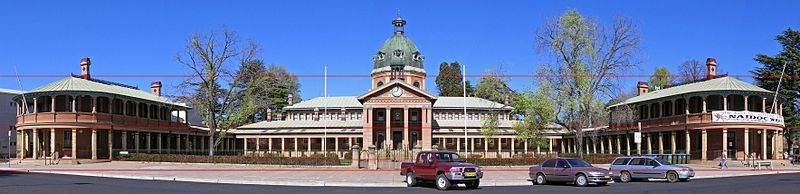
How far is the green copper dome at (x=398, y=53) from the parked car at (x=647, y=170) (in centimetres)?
6072

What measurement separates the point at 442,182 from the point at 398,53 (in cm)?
6697

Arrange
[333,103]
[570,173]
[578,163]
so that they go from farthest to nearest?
[333,103], [578,163], [570,173]

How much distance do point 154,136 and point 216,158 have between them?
21827 mm

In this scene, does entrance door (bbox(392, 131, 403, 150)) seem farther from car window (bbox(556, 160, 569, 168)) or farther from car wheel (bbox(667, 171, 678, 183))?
car window (bbox(556, 160, 569, 168))

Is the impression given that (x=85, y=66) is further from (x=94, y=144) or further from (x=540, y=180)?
(x=540, y=180)

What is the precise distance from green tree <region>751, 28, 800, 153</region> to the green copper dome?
40176 mm

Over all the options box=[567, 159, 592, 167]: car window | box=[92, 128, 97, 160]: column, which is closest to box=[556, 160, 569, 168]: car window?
box=[567, 159, 592, 167]: car window

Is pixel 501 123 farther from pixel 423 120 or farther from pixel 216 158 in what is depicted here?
pixel 216 158

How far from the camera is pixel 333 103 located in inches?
3659

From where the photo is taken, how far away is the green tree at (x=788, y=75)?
6569 centimetres

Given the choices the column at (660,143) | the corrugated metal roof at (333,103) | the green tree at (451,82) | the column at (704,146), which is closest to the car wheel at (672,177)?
the column at (704,146)

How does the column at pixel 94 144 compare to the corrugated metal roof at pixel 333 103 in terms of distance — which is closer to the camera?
the column at pixel 94 144

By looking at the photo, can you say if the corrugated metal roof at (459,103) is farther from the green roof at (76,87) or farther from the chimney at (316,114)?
Answer: the green roof at (76,87)

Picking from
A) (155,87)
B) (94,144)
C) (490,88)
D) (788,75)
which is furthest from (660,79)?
(94,144)
